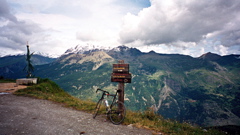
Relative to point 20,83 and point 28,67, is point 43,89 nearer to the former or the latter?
point 20,83

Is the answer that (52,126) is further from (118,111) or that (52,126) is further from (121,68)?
(121,68)

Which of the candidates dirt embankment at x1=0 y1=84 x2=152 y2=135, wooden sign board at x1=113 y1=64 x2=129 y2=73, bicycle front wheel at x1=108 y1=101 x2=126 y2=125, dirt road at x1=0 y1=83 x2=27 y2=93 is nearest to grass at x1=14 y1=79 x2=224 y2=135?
bicycle front wheel at x1=108 y1=101 x2=126 y2=125

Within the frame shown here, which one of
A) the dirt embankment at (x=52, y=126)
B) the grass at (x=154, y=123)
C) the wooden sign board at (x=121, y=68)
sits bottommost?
the grass at (x=154, y=123)

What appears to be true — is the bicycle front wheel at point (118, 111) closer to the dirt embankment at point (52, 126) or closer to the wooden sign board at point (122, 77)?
the dirt embankment at point (52, 126)

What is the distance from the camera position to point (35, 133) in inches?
266

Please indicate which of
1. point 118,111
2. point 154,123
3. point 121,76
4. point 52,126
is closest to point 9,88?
point 52,126

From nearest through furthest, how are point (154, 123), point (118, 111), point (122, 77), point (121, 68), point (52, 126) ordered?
point (52, 126) → point (118, 111) → point (154, 123) → point (122, 77) → point (121, 68)

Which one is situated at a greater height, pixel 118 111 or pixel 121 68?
pixel 121 68

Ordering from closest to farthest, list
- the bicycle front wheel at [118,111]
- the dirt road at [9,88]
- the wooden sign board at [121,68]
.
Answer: the bicycle front wheel at [118,111] < the wooden sign board at [121,68] < the dirt road at [9,88]

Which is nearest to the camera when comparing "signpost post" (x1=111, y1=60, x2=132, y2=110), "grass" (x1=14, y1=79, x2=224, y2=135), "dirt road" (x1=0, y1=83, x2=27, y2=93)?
"grass" (x1=14, y1=79, x2=224, y2=135)

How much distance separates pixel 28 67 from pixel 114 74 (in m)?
24.1

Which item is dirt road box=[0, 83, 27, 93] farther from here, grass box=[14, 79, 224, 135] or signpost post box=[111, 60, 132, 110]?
signpost post box=[111, 60, 132, 110]

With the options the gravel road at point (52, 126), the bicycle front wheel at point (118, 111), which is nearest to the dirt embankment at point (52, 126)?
the gravel road at point (52, 126)

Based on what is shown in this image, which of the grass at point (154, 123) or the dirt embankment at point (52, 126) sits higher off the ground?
the dirt embankment at point (52, 126)
